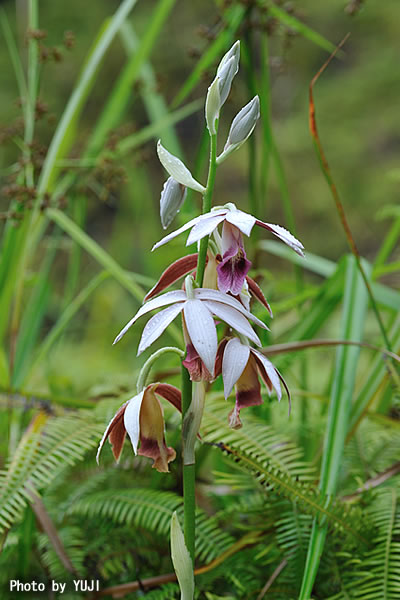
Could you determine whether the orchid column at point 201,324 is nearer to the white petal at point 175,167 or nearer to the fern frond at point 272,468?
the white petal at point 175,167

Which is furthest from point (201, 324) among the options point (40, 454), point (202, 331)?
point (40, 454)

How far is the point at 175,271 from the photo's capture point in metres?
0.47

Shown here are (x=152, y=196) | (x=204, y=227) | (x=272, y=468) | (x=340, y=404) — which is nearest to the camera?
(x=204, y=227)

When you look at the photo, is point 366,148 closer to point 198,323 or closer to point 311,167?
point 311,167

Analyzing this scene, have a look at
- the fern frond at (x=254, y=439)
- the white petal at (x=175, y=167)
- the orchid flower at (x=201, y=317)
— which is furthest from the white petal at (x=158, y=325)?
the fern frond at (x=254, y=439)

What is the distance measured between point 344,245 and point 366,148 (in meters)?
0.77

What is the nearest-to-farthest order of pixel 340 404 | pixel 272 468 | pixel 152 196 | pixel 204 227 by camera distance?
pixel 204 227, pixel 272 468, pixel 340 404, pixel 152 196

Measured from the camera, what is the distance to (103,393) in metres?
0.88

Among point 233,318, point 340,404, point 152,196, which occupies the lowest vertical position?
point 340,404

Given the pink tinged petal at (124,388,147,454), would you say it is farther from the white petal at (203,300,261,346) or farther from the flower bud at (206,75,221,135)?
the flower bud at (206,75,221,135)

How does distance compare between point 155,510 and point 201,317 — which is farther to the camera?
point 155,510

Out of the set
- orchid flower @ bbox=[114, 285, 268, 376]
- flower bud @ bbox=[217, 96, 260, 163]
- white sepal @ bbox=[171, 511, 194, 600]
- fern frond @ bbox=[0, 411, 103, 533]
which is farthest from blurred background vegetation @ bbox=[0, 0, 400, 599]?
flower bud @ bbox=[217, 96, 260, 163]

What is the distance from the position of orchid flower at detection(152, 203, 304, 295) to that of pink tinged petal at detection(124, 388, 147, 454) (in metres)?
0.11

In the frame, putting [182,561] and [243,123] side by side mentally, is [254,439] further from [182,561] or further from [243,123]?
[243,123]
